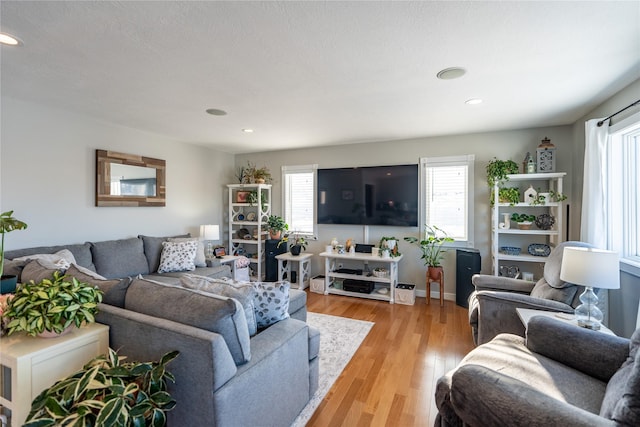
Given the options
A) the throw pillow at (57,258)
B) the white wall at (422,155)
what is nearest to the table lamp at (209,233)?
the white wall at (422,155)

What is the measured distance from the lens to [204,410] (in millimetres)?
1275

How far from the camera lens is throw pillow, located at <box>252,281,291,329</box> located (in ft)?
6.08

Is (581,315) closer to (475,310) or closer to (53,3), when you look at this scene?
(475,310)

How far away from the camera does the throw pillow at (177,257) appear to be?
367 cm

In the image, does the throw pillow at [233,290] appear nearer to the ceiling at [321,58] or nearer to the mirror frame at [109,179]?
the ceiling at [321,58]

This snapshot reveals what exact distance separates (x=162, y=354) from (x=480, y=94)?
306 centimetres

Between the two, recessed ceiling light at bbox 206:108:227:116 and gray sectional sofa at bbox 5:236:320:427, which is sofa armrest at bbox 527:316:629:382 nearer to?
gray sectional sofa at bbox 5:236:320:427

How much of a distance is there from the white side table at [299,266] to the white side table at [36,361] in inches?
122

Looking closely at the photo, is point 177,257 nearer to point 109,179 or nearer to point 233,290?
point 109,179

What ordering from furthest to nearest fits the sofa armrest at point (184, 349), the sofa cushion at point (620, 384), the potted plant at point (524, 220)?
the potted plant at point (524, 220) → the sofa armrest at point (184, 349) → the sofa cushion at point (620, 384)

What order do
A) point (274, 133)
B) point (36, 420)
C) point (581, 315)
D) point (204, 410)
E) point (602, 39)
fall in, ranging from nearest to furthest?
point (36, 420)
point (204, 410)
point (602, 39)
point (581, 315)
point (274, 133)

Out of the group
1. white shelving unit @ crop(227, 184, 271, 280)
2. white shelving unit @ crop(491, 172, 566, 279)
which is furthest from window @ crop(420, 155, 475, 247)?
white shelving unit @ crop(227, 184, 271, 280)

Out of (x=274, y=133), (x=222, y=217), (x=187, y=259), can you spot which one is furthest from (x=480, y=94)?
(x=222, y=217)

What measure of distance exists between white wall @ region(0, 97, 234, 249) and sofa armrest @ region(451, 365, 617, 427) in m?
3.92
